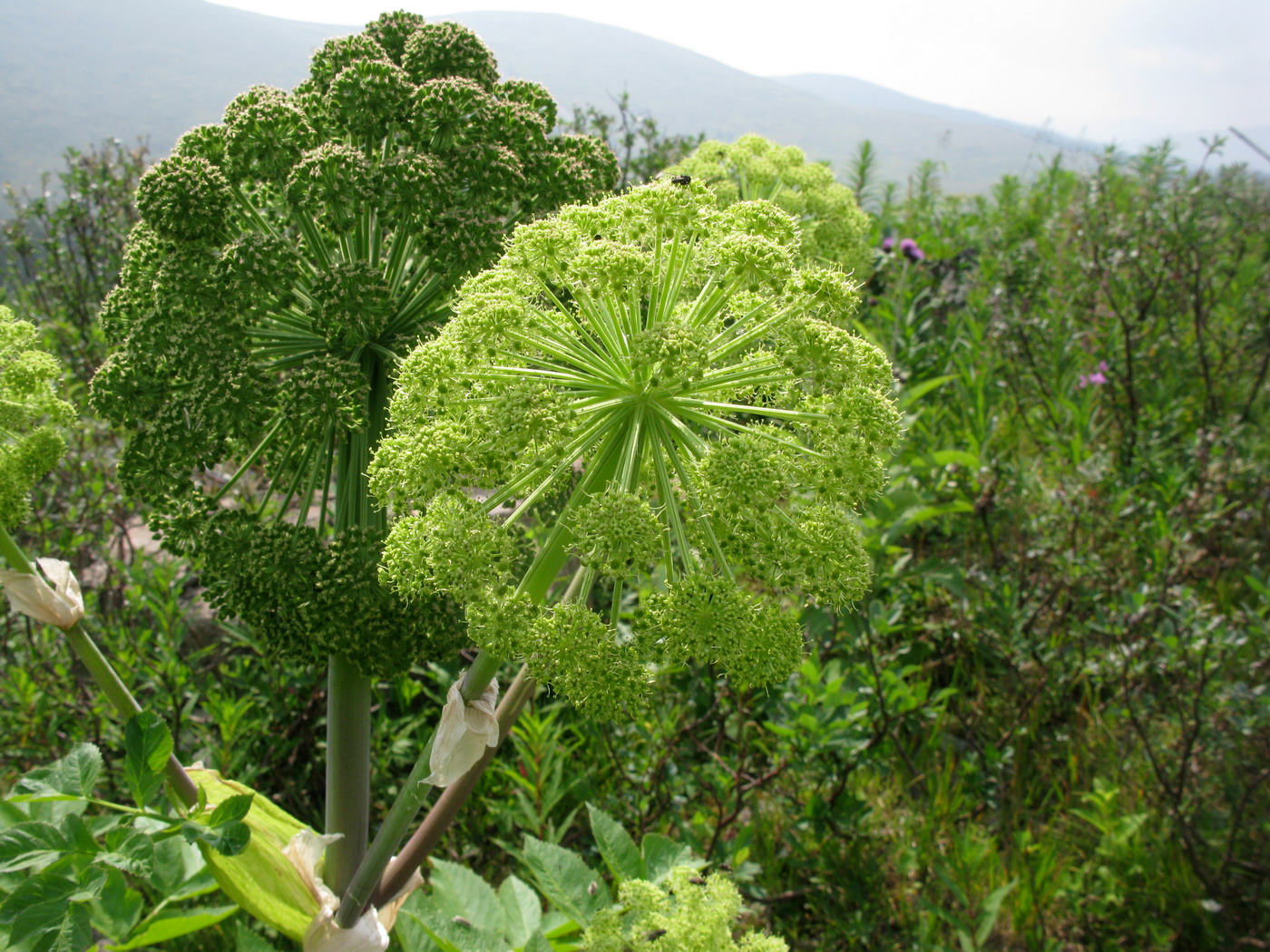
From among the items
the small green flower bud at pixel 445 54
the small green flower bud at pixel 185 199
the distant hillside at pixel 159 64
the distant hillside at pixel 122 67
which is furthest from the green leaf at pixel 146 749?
the distant hillside at pixel 122 67

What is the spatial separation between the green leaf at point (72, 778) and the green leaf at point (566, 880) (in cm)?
107

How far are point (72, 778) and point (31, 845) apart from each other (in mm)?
213

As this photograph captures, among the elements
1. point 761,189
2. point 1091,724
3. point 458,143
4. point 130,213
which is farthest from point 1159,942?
point 130,213

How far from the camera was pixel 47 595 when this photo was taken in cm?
193

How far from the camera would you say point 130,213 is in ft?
21.2

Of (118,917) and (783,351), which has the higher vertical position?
(783,351)

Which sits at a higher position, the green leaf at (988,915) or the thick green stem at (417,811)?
the thick green stem at (417,811)

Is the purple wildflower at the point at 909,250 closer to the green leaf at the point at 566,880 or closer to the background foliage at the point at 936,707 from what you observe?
the background foliage at the point at 936,707

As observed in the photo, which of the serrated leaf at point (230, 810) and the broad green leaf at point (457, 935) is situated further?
the broad green leaf at point (457, 935)

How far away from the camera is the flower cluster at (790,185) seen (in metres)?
3.25

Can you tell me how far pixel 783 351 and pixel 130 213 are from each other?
708 centimetres

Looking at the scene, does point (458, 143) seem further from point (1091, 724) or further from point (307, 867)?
point (1091, 724)

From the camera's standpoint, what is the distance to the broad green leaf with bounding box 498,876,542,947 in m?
2.09

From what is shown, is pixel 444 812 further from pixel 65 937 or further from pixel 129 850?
pixel 65 937
